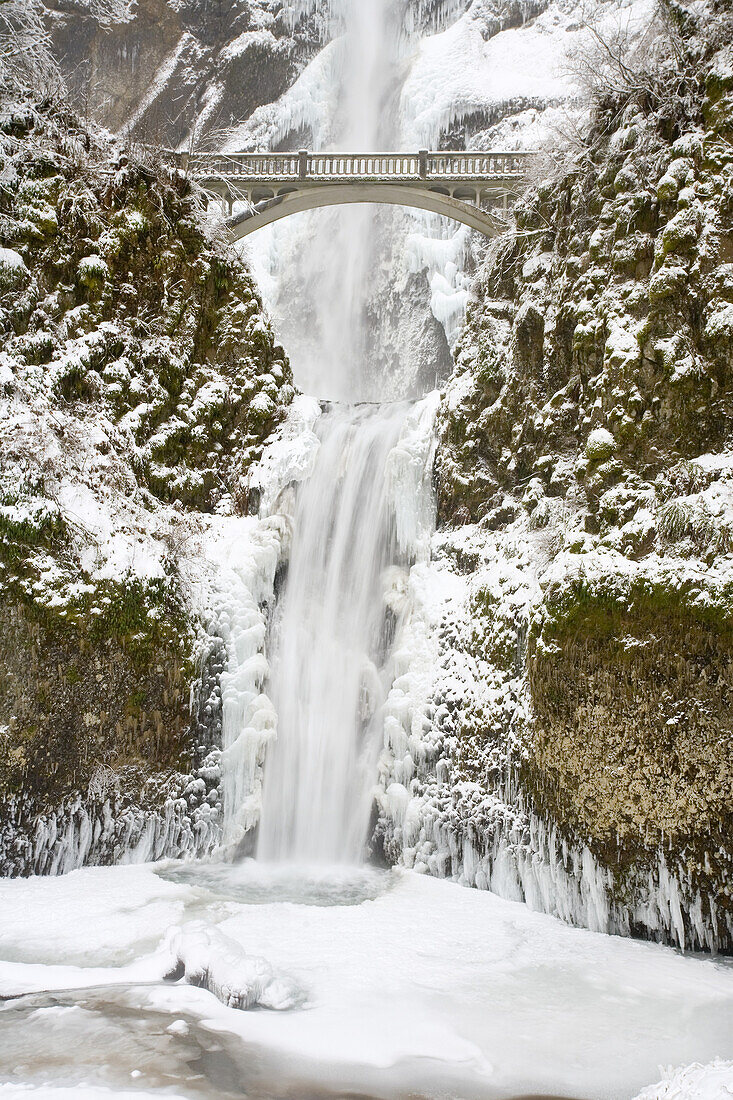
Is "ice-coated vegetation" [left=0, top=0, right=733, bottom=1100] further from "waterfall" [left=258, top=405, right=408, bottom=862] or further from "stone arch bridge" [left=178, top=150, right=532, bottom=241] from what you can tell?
"stone arch bridge" [left=178, top=150, right=532, bottom=241]

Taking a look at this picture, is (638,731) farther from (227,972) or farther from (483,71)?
(483,71)

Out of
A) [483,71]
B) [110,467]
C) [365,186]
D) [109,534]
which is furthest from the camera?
[483,71]

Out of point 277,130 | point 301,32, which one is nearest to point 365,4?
point 301,32

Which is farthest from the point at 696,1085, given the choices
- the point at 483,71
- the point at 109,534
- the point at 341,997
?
the point at 483,71

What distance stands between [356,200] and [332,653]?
11495 millimetres

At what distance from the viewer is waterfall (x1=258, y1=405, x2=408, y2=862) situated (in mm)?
7684

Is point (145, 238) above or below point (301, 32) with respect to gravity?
below

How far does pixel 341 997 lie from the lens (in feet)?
15.4

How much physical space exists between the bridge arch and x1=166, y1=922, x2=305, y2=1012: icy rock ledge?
13.6m

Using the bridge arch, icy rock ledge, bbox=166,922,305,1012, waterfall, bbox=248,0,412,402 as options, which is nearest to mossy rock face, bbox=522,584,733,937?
icy rock ledge, bbox=166,922,305,1012

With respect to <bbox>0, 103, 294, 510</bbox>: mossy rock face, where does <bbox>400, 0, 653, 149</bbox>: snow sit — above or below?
above

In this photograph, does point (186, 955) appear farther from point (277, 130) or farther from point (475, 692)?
point (277, 130)

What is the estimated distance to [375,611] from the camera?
8516mm

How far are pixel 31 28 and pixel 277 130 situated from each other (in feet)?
63.5
